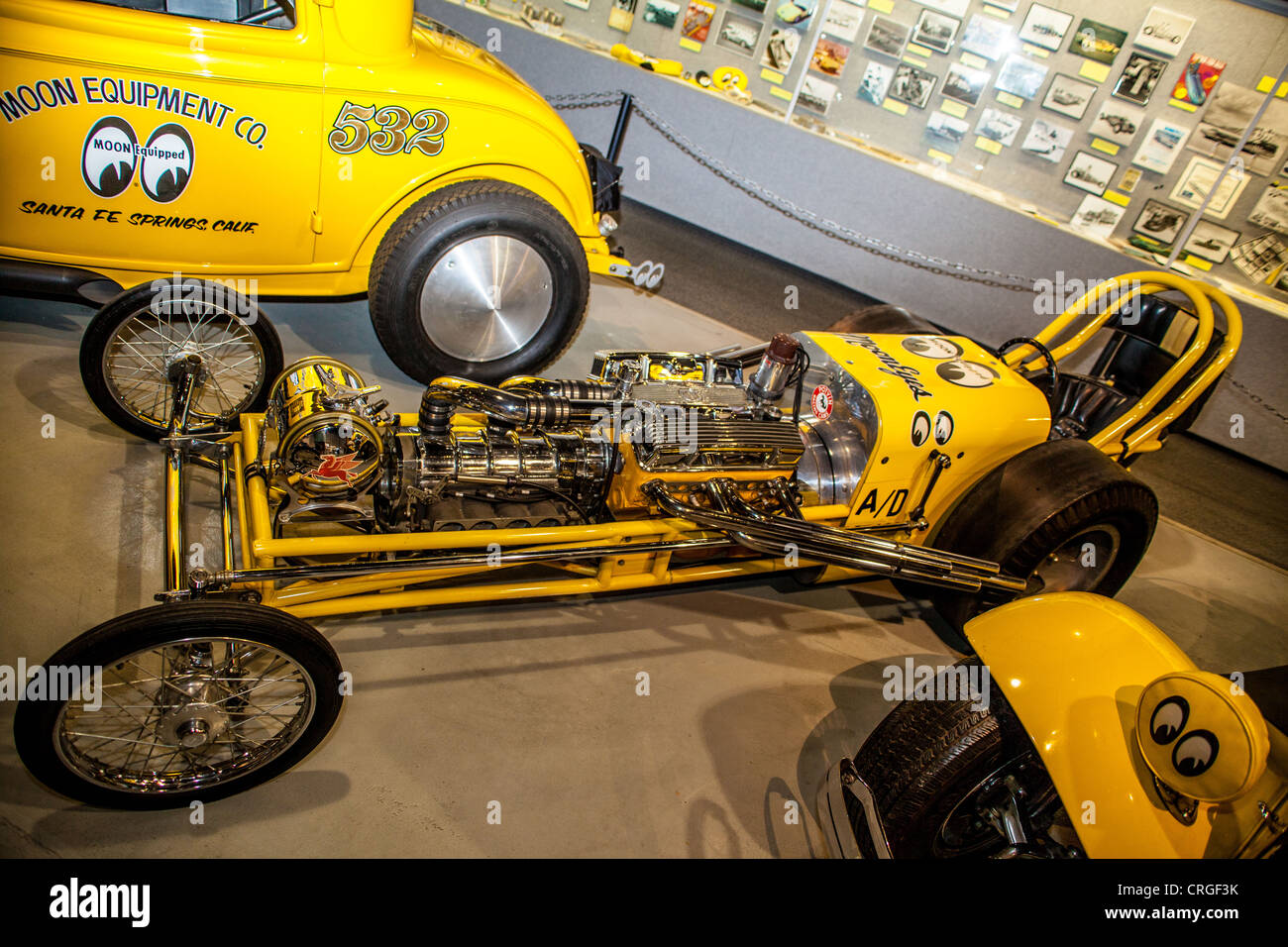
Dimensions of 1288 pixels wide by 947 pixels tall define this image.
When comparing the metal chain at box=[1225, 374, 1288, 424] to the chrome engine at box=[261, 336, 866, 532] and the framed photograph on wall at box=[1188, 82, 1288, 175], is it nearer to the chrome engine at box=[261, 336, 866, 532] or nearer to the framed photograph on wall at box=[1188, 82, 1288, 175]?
the framed photograph on wall at box=[1188, 82, 1288, 175]

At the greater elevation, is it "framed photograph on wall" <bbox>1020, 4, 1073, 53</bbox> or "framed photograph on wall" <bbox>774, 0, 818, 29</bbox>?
"framed photograph on wall" <bbox>1020, 4, 1073, 53</bbox>

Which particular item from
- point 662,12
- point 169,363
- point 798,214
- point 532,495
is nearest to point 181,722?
point 532,495

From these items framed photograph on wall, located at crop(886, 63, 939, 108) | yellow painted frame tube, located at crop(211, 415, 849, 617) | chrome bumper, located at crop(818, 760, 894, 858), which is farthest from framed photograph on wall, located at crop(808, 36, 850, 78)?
chrome bumper, located at crop(818, 760, 894, 858)

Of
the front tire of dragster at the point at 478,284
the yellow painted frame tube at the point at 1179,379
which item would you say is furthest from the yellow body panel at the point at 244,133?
the yellow painted frame tube at the point at 1179,379

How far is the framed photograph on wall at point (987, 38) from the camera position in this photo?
23.5 ft

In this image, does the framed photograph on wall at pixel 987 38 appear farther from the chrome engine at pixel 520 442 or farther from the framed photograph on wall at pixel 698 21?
the chrome engine at pixel 520 442

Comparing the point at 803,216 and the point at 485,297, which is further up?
the point at 803,216

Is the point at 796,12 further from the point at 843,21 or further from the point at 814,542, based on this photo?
the point at 814,542

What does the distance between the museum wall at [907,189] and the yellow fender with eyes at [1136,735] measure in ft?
16.5

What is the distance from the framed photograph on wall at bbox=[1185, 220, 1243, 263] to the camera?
7152 millimetres

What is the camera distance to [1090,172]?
7.33 m

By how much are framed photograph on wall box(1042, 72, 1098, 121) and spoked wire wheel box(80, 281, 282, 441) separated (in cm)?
708

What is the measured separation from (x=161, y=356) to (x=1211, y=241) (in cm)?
828
